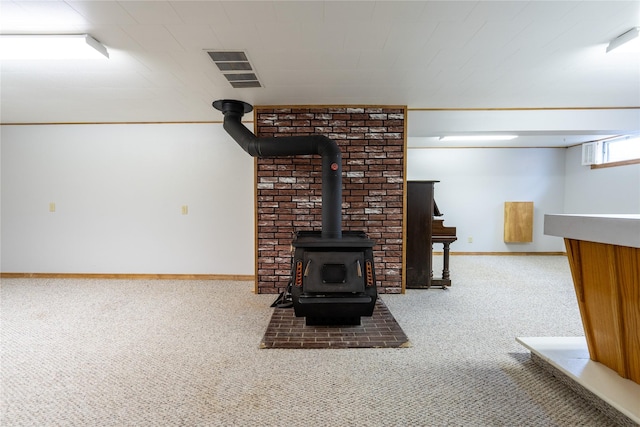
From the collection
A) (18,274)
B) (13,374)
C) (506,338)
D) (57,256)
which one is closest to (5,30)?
(13,374)

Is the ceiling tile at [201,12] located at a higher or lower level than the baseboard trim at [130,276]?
higher

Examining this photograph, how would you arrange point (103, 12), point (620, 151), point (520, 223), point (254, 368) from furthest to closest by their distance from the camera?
point (520, 223), point (620, 151), point (254, 368), point (103, 12)

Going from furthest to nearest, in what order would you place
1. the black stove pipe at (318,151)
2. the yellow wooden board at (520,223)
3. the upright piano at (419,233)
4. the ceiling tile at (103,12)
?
the yellow wooden board at (520,223)
the upright piano at (419,233)
the black stove pipe at (318,151)
the ceiling tile at (103,12)

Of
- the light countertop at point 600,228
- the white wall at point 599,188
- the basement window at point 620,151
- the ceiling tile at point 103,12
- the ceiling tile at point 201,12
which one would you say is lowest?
the light countertop at point 600,228

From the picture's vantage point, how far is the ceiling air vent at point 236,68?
235 centimetres

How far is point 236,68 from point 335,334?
2417 millimetres

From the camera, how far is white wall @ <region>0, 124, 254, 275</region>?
4129 mm

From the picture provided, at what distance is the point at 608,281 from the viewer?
161cm

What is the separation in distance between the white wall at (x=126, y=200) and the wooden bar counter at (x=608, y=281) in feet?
11.2

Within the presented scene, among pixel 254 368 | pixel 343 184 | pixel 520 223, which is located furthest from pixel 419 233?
pixel 520 223

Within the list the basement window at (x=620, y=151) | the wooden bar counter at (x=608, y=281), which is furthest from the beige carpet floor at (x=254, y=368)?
the basement window at (x=620, y=151)

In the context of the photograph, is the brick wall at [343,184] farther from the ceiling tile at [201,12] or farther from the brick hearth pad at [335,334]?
the ceiling tile at [201,12]

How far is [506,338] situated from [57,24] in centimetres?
397

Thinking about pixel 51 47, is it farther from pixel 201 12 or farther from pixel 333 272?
pixel 333 272
